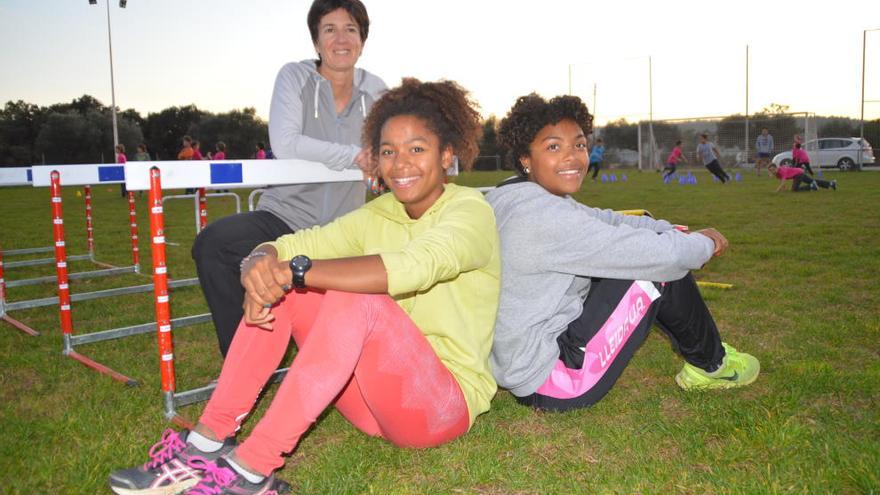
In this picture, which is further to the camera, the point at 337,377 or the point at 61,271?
the point at 61,271

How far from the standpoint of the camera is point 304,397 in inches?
80.5

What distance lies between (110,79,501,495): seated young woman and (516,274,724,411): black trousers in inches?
18.1

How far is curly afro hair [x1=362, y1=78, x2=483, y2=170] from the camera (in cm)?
250

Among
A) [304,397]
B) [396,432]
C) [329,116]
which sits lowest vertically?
[396,432]

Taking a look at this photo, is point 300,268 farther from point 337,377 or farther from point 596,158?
point 596,158

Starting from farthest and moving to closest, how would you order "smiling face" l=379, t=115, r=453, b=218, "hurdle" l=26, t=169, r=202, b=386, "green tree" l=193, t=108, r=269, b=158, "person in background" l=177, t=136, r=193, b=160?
"green tree" l=193, t=108, r=269, b=158, "person in background" l=177, t=136, r=193, b=160, "hurdle" l=26, t=169, r=202, b=386, "smiling face" l=379, t=115, r=453, b=218

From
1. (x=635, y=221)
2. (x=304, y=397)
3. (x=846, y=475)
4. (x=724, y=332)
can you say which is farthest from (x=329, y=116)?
(x=724, y=332)

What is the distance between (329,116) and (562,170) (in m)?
1.31

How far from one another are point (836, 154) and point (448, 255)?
31.2 meters

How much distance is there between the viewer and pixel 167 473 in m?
2.22

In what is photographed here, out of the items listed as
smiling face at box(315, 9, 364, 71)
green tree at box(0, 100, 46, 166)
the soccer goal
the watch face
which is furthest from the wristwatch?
green tree at box(0, 100, 46, 166)

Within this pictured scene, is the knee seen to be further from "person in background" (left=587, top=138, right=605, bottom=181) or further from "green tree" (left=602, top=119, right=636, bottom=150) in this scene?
"green tree" (left=602, top=119, right=636, bottom=150)

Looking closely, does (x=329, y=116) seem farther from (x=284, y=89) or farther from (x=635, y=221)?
(x=635, y=221)

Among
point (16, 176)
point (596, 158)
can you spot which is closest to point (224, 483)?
point (16, 176)
